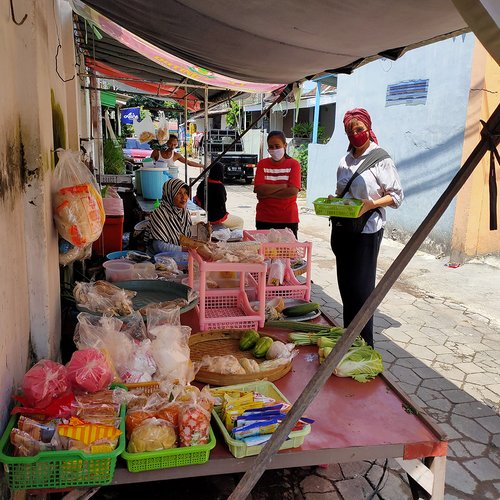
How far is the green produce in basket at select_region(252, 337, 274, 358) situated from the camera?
8.15ft

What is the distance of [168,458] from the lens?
1633 millimetres

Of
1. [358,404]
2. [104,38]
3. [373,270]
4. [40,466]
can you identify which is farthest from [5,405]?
[104,38]

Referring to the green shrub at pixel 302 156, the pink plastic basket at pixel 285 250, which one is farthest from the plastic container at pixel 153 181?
the green shrub at pixel 302 156

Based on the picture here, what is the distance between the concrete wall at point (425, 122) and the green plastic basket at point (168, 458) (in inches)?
264

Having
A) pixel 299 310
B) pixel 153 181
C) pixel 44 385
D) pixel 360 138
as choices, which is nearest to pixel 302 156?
pixel 153 181

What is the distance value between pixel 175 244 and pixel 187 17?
2245 millimetres

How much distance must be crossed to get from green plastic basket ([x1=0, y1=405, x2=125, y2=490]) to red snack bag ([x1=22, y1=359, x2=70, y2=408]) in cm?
15

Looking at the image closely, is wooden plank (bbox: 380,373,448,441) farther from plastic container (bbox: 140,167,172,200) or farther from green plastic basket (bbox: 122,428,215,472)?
plastic container (bbox: 140,167,172,200)

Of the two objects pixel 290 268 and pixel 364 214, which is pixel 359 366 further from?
pixel 364 214

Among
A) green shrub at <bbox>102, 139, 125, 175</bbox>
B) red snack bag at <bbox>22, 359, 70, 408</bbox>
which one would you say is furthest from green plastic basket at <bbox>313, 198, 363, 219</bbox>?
green shrub at <bbox>102, 139, 125, 175</bbox>

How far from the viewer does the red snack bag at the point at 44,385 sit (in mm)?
1693

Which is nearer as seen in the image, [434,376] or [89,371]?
[89,371]

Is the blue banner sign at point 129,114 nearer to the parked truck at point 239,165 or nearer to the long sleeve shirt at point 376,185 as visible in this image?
the parked truck at point 239,165

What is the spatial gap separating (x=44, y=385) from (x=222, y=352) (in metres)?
1.02
